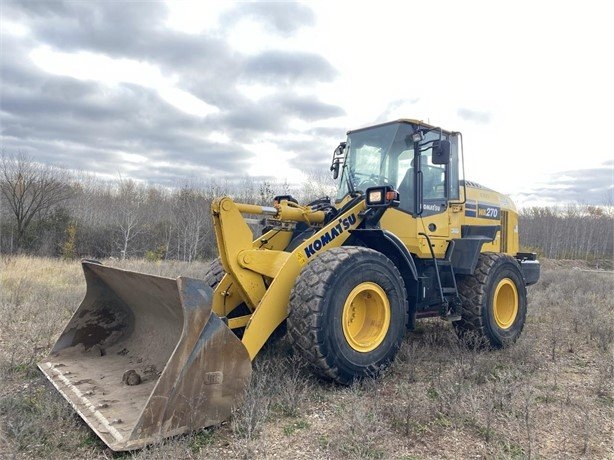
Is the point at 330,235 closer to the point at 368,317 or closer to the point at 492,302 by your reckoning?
the point at 368,317

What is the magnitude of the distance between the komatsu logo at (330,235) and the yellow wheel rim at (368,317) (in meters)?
0.59

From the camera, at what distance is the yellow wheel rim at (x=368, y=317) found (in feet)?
15.2

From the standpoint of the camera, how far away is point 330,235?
4.92m

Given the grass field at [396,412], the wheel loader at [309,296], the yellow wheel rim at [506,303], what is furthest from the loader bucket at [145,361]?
the yellow wheel rim at [506,303]

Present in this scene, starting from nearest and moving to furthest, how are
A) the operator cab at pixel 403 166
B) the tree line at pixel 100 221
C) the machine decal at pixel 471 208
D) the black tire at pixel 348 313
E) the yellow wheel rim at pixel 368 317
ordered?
the black tire at pixel 348 313, the yellow wheel rim at pixel 368 317, the operator cab at pixel 403 166, the machine decal at pixel 471 208, the tree line at pixel 100 221

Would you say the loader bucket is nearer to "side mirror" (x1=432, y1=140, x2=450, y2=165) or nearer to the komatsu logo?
the komatsu logo

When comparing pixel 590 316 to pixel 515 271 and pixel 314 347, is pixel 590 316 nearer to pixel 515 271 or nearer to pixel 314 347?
pixel 515 271

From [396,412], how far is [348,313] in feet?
3.49

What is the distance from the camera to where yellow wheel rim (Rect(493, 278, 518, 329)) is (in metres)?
6.65

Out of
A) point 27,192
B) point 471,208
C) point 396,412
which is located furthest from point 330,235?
point 27,192

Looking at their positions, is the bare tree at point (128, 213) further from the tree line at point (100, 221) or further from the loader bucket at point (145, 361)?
the loader bucket at point (145, 361)

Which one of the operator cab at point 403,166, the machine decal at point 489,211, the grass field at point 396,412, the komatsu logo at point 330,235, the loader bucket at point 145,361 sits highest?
the operator cab at point 403,166

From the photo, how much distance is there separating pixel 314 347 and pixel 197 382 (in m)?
1.15

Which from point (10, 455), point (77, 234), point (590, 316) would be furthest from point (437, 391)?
point (77, 234)
